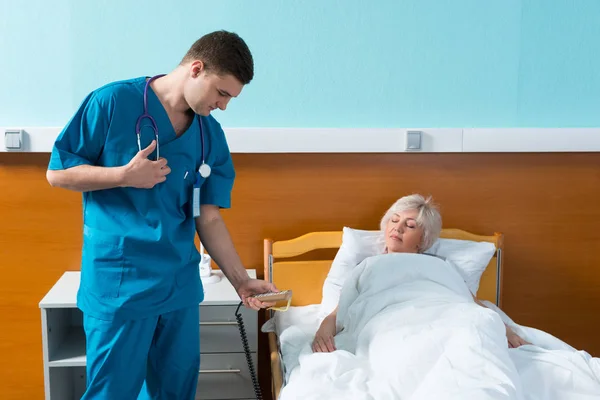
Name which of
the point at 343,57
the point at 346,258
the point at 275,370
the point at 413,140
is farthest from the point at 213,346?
the point at 343,57

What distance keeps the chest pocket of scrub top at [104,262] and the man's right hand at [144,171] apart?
0.20 meters

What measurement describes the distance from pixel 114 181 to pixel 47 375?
1113 millimetres

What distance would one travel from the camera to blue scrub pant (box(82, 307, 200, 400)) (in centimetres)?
174

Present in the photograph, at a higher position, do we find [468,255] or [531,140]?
[531,140]

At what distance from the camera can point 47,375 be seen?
2.31 m

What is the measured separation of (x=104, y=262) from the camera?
1.74m

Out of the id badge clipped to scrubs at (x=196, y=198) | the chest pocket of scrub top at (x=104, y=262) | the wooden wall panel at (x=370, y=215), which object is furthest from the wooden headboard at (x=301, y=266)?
the chest pocket of scrub top at (x=104, y=262)

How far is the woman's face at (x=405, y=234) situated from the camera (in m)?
2.42

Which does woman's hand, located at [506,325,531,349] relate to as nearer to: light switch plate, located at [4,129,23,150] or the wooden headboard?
the wooden headboard

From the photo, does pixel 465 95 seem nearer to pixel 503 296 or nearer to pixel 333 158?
pixel 333 158

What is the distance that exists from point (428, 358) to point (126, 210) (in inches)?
38.2

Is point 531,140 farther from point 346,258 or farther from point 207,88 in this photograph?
point 207,88

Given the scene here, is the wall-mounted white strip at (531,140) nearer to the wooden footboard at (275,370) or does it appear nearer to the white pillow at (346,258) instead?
the white pillow at (346,258)

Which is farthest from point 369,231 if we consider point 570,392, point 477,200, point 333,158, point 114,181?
point 114,181
